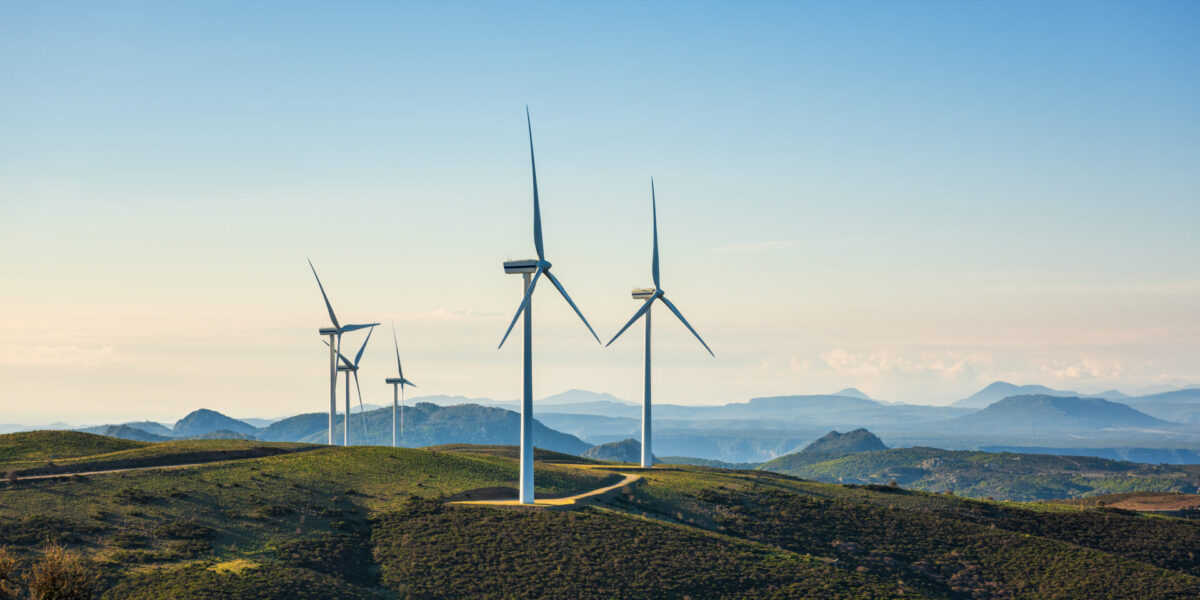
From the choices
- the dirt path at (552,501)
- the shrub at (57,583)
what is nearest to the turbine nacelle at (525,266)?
the dirt path at (552,501)

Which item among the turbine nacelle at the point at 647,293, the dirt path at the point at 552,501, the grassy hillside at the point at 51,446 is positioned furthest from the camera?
the turbine nacelle at the point at 647,293

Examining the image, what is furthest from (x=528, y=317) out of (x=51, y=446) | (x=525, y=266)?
(x=51, y=446)

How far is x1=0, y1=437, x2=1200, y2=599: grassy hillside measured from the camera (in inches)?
3593

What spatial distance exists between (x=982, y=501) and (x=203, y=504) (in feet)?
354

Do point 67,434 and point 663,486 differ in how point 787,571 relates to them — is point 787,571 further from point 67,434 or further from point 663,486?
point 67,434

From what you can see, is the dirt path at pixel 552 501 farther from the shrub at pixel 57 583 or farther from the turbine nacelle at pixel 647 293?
the shrub at pixel 57 583

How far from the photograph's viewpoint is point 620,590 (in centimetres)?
9569

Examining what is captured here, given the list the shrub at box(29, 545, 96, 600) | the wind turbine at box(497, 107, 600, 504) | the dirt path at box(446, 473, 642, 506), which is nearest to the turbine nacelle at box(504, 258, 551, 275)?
the wind turbine at box(497, 107, 600, 504)

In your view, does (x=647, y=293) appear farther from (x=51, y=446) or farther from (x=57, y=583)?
(x=57, y=583)

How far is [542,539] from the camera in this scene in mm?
103875

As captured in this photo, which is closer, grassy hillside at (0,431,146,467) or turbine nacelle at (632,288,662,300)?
grassy hillside at (0,431,146,467)

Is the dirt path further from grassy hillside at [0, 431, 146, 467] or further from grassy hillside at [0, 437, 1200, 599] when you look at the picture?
grassy hillside at [0, 431, 146, 467]

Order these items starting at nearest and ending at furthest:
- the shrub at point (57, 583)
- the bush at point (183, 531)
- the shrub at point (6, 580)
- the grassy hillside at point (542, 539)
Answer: the shrub at point (57, 583)
the shrub at point (6, 580)
the grassy hillside at point (542, 539)
the bush at point (183, 531)

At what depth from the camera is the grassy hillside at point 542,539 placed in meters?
91.2
